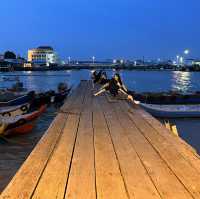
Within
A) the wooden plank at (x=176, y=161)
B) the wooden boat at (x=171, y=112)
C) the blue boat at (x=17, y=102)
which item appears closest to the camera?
the wooden plank at (x=176, y=161)

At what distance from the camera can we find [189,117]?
79.9ft

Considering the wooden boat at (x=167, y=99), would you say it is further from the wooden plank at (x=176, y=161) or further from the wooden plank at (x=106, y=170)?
the wooden plank at (x=106, y=170)

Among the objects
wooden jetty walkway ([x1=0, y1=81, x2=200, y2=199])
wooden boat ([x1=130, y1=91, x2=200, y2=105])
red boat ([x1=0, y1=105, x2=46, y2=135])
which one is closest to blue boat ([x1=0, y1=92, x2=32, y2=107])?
red boat ([x1=0, y1=105, x2=46, y2=135])

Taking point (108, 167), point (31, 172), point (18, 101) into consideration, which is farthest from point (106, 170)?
point (18, 101)

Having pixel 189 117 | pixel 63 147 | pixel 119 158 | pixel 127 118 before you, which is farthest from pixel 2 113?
pixel 119 158

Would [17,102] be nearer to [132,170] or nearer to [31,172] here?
[31,172]

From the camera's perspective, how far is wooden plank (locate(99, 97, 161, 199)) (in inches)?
202

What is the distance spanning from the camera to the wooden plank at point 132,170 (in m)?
5.13

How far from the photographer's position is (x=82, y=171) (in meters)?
6.14

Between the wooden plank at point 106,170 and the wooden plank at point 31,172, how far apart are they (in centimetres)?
82

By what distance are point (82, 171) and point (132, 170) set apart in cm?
73

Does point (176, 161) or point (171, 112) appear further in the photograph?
point (171, 112)

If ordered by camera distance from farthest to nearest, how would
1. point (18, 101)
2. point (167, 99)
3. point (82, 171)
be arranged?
point (167, 99) < point (18, 101) < point (82, 171)

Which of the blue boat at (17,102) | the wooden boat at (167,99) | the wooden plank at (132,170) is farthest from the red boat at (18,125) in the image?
the wooden boat at (167,99)
